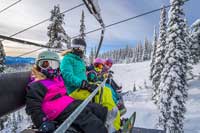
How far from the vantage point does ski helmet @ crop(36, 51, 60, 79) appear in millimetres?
3434

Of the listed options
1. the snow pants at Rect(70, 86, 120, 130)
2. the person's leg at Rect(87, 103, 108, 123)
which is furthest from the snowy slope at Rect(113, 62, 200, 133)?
the person's leg at Rect(87, 103, 108, 123)

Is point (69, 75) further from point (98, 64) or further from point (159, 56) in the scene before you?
point (159, 56)

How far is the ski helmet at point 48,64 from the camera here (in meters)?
3.43

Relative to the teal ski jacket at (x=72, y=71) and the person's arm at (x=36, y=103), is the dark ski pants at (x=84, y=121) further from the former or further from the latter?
the teal ski jacket at (x=72, y=71)

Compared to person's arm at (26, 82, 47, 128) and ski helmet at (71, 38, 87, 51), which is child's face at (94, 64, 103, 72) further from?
person's arm at (26, 82, 47, 128)

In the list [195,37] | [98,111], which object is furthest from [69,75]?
[195,37]

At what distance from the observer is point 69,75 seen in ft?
14.4

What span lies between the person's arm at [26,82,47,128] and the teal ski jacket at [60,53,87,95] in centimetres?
122

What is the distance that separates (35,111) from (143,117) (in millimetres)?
42391

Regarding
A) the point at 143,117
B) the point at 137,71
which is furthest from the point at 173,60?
the point at 137,71

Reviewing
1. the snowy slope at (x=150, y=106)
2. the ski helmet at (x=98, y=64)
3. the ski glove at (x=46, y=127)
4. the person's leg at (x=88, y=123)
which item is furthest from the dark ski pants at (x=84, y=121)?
the snowy slope at (x=150, y=106)

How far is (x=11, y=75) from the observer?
3318 mm

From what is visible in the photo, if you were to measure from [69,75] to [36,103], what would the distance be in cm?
140

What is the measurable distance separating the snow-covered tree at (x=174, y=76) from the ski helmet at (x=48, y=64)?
78.1 ft
